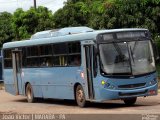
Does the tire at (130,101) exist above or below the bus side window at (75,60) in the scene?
below

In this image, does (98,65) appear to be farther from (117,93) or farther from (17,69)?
(17,69)

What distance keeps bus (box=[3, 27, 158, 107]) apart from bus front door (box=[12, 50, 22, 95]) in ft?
8.54

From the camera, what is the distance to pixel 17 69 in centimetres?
2680

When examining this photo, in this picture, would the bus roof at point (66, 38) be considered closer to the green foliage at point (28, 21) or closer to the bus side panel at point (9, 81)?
the bus side panel at point (9, 81)

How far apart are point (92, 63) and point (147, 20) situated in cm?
1280

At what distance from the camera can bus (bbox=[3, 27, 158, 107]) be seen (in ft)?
63.5

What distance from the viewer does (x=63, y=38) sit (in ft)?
72.3

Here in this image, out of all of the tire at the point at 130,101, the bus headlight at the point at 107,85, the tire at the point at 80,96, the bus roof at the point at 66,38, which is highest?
the bus roof at the point at 66,38

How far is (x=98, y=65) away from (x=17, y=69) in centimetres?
805

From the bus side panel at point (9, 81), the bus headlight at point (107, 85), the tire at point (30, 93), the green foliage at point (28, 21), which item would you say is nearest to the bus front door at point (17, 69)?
the bus side panel at point (9, 81)

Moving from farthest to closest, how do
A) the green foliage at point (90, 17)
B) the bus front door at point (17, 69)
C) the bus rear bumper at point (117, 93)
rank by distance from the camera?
the green foliage at point (90, 17), the bus front door at point (17, 69), the bus rear bumper at point (117, 93)

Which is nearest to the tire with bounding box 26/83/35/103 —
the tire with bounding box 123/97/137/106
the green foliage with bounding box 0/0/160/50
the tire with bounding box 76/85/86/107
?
the tire with bounding box 76/85/86/107

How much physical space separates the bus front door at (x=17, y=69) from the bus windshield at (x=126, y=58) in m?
7.65

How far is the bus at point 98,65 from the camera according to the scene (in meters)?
19.4
